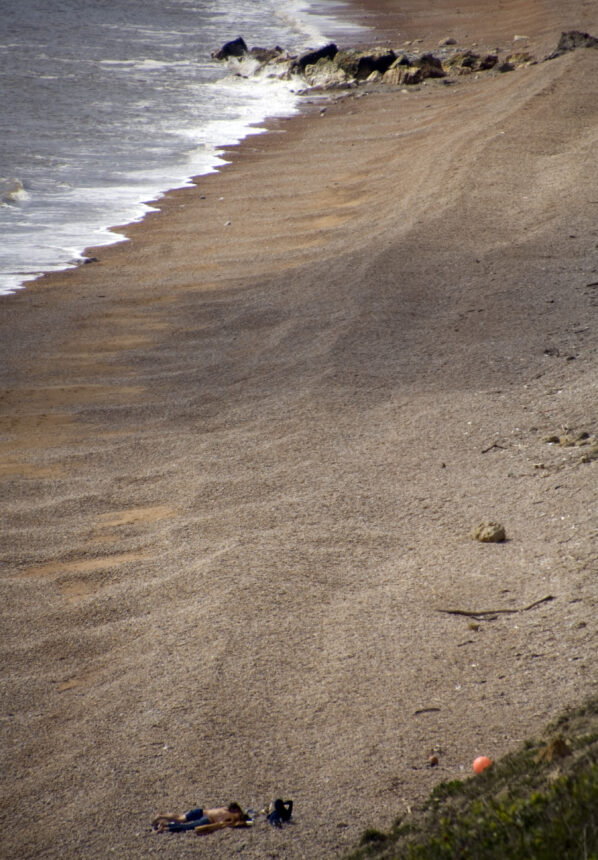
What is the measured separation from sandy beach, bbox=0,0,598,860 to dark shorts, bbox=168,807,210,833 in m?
0.04

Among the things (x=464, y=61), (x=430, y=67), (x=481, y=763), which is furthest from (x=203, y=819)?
(x=464, y=61)

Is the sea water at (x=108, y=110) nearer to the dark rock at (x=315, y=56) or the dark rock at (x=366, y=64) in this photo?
the dark rock at (x=315, y=56)

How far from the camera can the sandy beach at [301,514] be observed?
9.40 ft

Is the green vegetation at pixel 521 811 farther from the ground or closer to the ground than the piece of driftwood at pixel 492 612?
farther from the ground

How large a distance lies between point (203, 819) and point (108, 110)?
20.0 m

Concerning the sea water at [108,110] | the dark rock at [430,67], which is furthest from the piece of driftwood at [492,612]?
the dark rock at [430,67]

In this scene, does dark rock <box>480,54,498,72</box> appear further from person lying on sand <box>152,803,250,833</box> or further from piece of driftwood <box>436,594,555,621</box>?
person lying on sand <box>152,803,250,833</box>

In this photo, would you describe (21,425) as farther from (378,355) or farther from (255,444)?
(378,355)

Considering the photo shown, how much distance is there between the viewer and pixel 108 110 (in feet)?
66.8

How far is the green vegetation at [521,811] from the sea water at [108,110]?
784 centimetres

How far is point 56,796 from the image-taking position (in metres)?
2.91

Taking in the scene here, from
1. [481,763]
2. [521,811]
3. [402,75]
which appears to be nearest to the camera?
[521,811]

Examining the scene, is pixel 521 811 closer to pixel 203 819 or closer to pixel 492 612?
pixel 203 819

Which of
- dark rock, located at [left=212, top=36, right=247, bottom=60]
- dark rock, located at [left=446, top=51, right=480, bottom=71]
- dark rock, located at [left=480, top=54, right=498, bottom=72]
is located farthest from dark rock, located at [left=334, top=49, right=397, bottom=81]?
dark rock, located at [left=212, top=36, right=247, bottom=60]
